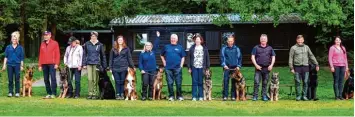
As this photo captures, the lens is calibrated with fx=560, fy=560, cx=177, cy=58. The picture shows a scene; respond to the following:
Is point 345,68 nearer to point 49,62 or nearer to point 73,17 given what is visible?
point 49,62

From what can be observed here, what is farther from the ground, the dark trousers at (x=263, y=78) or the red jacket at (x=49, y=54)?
the red jacket at (x=49, y=54)

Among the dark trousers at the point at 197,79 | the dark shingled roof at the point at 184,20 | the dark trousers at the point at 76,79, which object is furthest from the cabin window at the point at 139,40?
the dark trousers at the point at 197,79

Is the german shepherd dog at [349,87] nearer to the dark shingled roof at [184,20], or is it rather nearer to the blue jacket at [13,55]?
the blue jacket at [13,55]

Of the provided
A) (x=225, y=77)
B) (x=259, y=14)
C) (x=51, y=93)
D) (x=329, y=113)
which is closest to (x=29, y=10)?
(x=259, y=14)

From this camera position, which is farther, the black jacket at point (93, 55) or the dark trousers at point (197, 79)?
the black jacket at point (93, 55)

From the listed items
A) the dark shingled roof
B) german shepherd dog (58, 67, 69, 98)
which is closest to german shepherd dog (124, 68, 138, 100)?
german shepherd dog (58, 67, 69, 98)

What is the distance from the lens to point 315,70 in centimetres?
1292

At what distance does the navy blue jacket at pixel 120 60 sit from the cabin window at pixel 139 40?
18.9 meters

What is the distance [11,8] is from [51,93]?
15.2m

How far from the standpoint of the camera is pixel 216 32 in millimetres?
31562

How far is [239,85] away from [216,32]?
62.0ft

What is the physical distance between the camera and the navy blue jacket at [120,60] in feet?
41.9

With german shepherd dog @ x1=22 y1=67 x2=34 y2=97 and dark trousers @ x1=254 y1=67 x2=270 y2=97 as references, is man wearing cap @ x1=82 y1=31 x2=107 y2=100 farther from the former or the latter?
dark trousers @ x1=254 y1=67 x2=270 y2=97

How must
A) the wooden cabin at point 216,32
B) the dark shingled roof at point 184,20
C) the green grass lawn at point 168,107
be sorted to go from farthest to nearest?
the wooden cabin at point 216,32, the dark shingled roof at point 184,20, the green grass lawn at point 168,107
